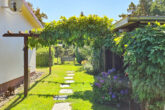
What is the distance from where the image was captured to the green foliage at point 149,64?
2.38 metres

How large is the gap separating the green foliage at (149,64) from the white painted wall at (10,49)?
467cm

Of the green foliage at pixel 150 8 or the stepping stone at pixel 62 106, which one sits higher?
the green foliage at pixel 150 8

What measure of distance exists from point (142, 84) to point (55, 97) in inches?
123

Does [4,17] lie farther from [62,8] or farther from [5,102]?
[62,8]

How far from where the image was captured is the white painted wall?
503 cm

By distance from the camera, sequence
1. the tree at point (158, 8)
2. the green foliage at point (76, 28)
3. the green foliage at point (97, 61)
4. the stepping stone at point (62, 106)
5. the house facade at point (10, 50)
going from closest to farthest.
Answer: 1. the stepping stone at point (62, 106)
2. the green foliage at point (76, 28)
3. the house facade at point (10, 50)
4. the green foliage at point (97, 61)
5. the tree at point (158, 8)

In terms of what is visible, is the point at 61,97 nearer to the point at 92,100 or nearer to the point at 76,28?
the point at 92,100

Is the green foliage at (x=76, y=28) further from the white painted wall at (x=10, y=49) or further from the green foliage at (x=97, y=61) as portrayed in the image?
the green foliage at (x=97, y=61)

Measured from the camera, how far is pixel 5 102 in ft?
13.6

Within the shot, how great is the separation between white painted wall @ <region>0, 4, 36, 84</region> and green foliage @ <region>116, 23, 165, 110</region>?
4.67m

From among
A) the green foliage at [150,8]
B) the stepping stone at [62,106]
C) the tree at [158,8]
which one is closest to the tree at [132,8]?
the green foliage at [150,8]

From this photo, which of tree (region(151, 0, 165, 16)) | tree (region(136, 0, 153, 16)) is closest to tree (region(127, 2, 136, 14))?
tree (region(136, 0, 153, 16))

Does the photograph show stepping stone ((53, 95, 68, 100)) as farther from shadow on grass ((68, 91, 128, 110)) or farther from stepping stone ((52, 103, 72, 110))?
stepping stone ((52, 103, 72, 110))

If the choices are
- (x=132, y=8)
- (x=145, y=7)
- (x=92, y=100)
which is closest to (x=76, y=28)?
(x=92, y=100)
